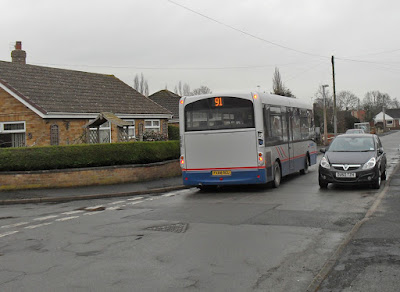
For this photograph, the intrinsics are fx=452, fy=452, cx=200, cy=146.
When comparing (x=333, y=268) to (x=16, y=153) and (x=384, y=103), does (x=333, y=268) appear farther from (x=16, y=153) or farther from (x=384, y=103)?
(x=384, y=103)

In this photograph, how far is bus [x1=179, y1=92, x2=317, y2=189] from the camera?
43.5ft

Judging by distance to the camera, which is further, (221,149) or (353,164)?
(221,149)

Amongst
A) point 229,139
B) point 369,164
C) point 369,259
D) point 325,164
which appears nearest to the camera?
point 369,259

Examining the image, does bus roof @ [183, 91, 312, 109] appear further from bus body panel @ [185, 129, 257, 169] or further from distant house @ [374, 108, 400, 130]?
distant house @ [374, 108, 400, 130]

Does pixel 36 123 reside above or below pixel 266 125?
above

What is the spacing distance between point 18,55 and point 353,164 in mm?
24783

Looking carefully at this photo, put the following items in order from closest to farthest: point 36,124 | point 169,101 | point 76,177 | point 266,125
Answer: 1. point 266,125
2. point 76,177
3. point 36,124
4. point 169,101

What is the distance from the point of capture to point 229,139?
1343 cm

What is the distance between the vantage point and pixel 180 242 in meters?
7.32

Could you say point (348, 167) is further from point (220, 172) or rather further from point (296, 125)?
point (296, 125)

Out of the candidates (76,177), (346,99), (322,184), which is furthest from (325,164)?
(346,99)

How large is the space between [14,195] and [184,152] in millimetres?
5915

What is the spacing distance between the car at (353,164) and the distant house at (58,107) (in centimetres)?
1088

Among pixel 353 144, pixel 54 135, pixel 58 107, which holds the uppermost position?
pixel 58 107
